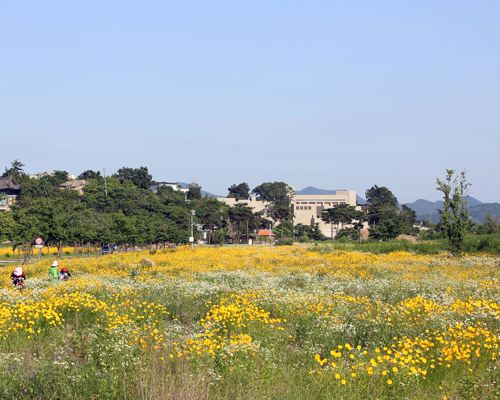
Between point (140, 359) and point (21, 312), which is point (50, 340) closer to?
point (21, 312)

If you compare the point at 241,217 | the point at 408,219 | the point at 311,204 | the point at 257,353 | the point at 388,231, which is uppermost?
the point at 311,204

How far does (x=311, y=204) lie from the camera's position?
136m

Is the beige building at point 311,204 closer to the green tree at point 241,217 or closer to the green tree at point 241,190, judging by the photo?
the green tree at point 241,190

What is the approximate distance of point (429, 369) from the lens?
18.6 ft

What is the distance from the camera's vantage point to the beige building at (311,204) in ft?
Result: 426

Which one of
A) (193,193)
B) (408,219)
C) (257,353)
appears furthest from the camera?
(193,193)

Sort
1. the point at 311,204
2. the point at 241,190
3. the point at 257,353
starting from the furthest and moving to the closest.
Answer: the point at 241,190 < the point at 311,204 < the point at 257,353

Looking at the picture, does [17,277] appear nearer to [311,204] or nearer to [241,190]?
[311,204]

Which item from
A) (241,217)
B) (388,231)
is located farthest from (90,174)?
(388,231)

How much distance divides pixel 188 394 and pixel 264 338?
9.71 feet

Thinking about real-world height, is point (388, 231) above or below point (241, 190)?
below

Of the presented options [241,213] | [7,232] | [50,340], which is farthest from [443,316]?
[241,213]

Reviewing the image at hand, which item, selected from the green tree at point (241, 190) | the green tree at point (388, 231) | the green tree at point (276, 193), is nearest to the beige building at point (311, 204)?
the green tree at point (276, 193)

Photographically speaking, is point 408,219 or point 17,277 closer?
point 17,277
